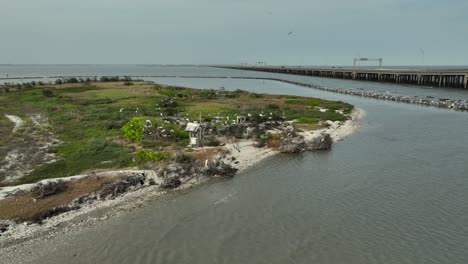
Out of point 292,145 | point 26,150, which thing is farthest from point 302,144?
point 26,150

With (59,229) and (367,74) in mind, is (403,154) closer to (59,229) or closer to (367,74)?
(59,229)

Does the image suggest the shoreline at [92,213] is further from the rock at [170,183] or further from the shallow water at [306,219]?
the shallow water at [306,219]

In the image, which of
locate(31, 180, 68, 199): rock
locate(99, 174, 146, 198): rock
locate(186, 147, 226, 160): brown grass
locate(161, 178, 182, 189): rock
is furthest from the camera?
locate(186, 147, 226, 160): brown grass

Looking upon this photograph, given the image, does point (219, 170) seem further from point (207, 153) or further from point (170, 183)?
point (170, 183)

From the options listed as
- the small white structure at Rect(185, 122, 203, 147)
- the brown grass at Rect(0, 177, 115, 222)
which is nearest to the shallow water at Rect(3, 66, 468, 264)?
the brown grass at Rect(0, 177, 115, 222)

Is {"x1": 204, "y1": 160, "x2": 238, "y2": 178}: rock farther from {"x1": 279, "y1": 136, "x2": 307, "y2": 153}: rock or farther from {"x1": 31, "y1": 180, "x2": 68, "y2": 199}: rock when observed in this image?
{"x1": 31, "y1": 180, "x2": 68, "y2": 199}: rock

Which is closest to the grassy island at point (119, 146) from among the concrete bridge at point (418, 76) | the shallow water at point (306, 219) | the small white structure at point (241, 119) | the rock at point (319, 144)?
the small white structure at point (241, 119)

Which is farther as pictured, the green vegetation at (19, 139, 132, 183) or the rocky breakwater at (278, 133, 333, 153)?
the rocky breakwater at (278, 133, 333, 153)
